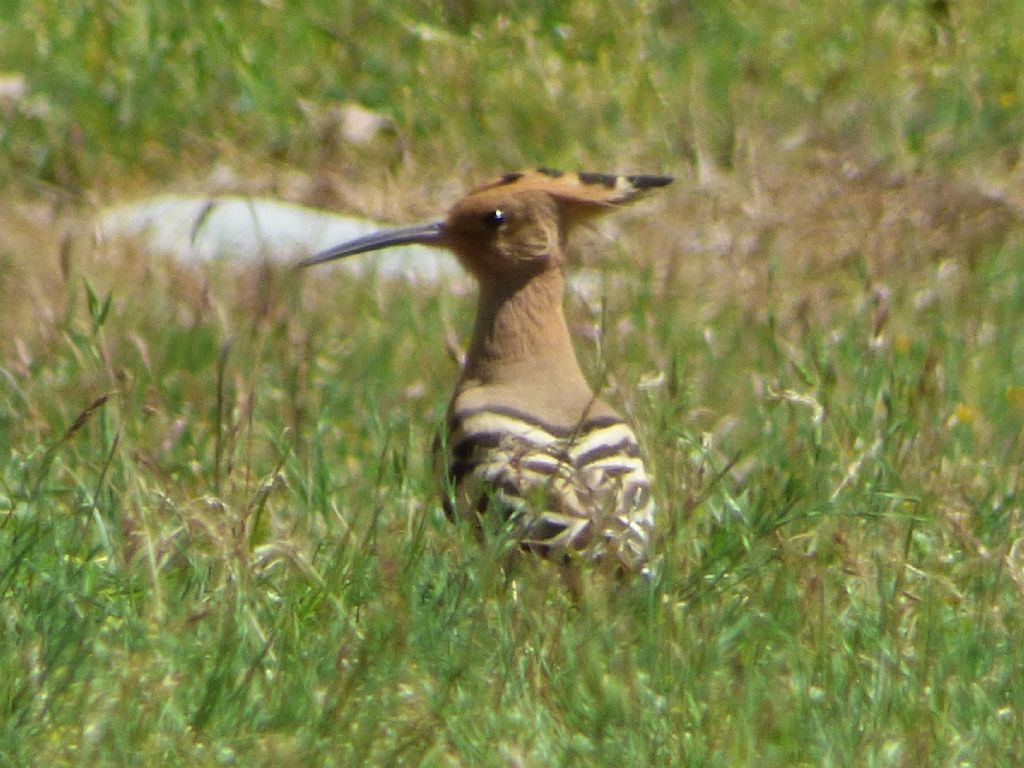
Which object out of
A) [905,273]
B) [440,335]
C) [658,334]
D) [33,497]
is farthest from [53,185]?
[33,497]

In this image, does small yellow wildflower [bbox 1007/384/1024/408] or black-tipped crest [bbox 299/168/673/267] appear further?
small yellow wildflower [bbox 1007/384/1024/408]

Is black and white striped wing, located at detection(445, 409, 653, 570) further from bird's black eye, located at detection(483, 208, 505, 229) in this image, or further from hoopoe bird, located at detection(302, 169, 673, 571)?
bird's black eye, located at detection(483, 208, 505, 229)

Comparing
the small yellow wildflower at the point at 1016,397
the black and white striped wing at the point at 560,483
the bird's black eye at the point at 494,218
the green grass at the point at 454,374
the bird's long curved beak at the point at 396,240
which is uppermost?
the bird's black eye at the point at 494,218

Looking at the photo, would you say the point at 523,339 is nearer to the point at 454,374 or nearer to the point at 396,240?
the point at 396,240

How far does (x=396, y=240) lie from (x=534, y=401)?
80 centimetres

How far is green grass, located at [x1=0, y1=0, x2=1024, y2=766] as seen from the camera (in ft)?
10.8

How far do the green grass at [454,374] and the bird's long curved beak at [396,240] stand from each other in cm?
22

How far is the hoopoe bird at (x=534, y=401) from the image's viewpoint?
382 centimetres

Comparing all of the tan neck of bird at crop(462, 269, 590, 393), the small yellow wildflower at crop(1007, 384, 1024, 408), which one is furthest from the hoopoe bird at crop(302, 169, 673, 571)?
the small yellow wildflower at crop(1007, 384, 1024, 408)

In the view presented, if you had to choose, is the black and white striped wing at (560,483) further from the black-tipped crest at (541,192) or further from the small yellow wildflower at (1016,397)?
the small yellow wildflower at (1016,397)

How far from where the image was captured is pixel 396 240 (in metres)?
4.96

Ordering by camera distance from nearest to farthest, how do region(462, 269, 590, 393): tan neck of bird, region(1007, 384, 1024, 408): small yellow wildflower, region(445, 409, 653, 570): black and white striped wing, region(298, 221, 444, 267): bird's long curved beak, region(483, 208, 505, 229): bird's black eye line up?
region(445, 409, 653, 570): black and white striped wing
region(462, 269, 590, 393): tan neck of bird
region(483, 208, 505, 229): bird's black eye
region(298, 221, 444, 267): bird's long curved beak
region(1007, 384, 1024, 408): small yellow wildflower

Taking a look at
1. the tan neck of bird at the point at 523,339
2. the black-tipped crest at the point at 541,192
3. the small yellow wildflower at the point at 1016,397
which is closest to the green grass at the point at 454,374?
the small yellow wildflower at the point at 1016,397

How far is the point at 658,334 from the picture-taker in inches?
228
